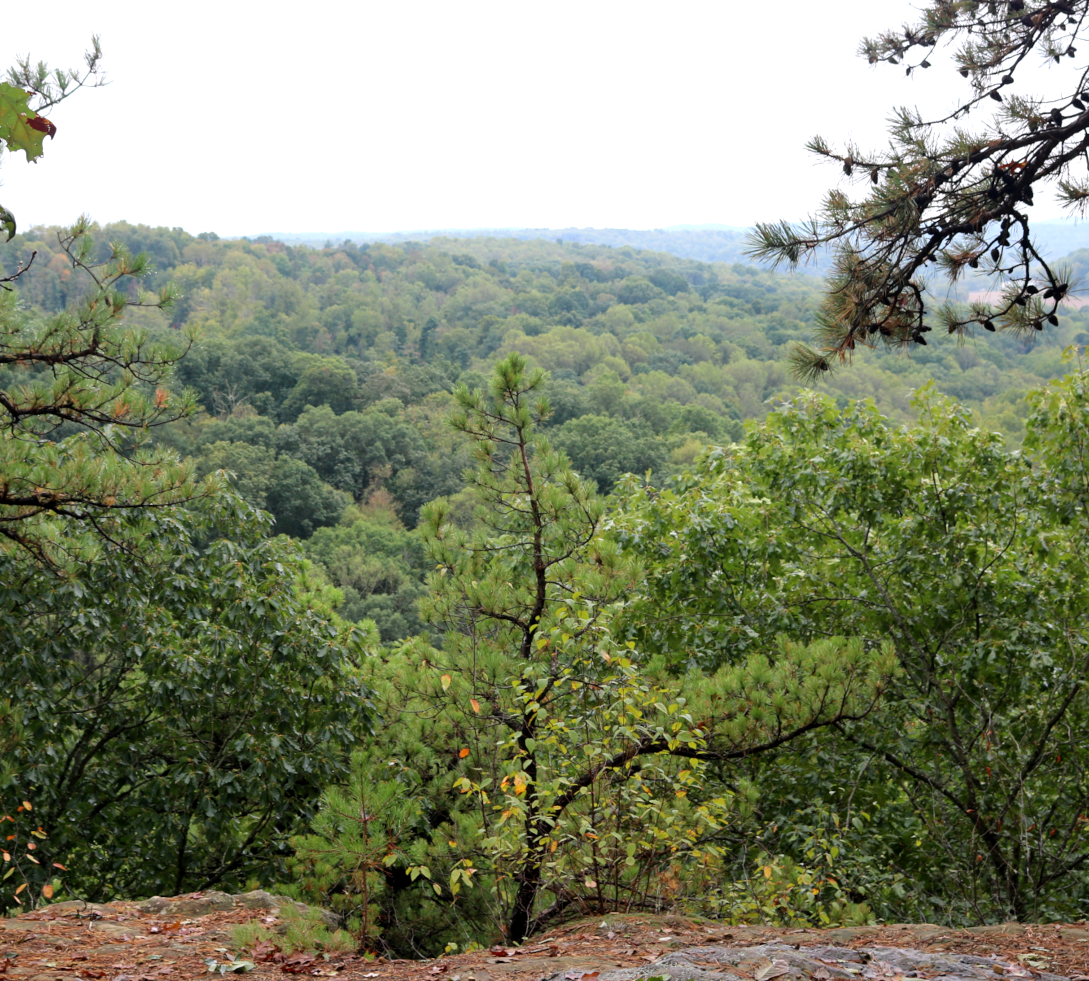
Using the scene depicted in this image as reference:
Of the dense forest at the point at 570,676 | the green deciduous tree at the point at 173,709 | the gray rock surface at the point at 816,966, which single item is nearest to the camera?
the gray rock surface at the point at 816,966

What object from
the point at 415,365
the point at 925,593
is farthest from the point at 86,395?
the point at 415,365

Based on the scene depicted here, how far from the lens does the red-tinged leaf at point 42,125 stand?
1511 mm

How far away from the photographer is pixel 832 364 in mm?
4078

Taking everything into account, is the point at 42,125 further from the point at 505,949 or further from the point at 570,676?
the point at 505,949

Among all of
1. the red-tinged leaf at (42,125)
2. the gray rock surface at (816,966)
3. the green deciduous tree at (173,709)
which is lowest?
the green deciduous tree at (173,709)

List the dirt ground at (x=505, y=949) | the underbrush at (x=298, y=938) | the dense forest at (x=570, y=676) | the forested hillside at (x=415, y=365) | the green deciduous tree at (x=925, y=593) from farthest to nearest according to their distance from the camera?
the forested hillside at (x=415, y=365) < the green deciduous tree at (x=925, y=593) < the dense forest at (x=570, y=676) < the underbrush at (x=298, y=938) < the dirt ground at (x=505, y=949)

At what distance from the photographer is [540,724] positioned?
3.96m

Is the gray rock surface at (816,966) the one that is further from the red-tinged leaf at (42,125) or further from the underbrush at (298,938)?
the red-tinged leaf at (42,125)

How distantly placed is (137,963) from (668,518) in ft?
18.4

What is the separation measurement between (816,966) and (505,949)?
4.53ft

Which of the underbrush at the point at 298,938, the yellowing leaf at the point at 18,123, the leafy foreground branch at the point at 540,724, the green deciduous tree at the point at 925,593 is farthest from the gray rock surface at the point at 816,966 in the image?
the yellowing leaf at the point at 18,123

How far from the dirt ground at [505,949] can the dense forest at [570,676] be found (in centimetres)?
30

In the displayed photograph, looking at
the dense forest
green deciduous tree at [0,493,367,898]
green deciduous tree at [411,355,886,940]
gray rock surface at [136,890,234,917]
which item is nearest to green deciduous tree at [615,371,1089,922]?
the dense forest

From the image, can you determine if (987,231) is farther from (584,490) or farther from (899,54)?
(584,490)
